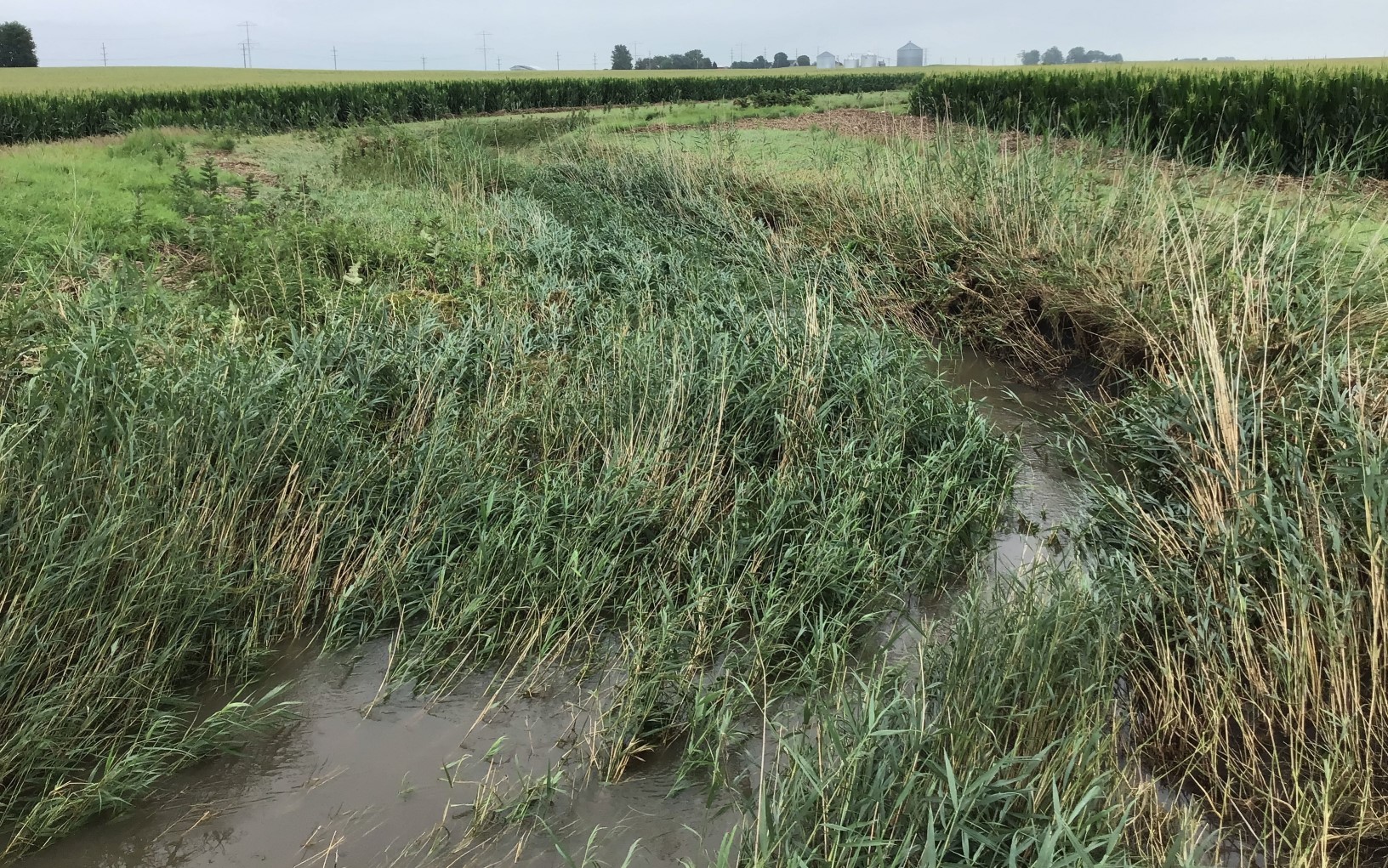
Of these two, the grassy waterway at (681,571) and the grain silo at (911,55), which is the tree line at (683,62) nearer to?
the grain silo at (911,55)

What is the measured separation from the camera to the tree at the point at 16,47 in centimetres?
6369

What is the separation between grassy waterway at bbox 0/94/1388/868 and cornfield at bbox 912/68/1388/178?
3899 mm

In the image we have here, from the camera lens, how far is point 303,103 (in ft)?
77.1

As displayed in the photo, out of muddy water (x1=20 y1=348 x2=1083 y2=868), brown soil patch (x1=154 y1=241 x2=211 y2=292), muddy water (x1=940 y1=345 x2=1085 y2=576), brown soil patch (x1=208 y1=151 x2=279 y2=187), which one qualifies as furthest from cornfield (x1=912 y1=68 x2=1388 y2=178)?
brown soil patch (x1=208 y1=151 x2=279 y2=187)

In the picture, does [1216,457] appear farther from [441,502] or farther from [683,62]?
[683,62]

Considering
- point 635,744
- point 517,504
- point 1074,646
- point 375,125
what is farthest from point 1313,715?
point 375,125

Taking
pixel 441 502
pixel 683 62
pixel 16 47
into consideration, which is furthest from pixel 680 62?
pixel 441 502

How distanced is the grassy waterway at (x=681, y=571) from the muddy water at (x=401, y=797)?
0.04ft

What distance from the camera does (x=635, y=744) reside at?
2.54 m

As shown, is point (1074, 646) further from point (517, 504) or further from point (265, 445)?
point (265, 445)

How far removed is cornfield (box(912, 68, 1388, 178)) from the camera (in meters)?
8.73

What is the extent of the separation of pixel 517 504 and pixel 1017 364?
4.57 meters

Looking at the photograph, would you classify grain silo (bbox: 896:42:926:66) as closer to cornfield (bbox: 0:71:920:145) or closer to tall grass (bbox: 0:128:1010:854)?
cornfield (bbox: 0:71:920:145)

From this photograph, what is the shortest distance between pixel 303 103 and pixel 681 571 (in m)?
25.7
